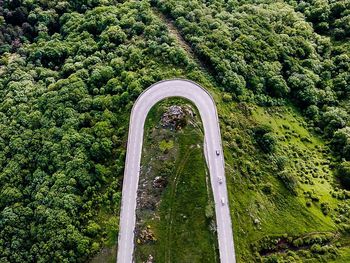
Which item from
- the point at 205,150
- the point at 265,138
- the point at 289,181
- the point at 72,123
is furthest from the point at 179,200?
the point at 72,123

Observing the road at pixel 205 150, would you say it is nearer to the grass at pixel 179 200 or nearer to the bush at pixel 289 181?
the grass at pixel 179 200

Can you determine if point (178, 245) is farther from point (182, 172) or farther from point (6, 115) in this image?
point (6, 115)

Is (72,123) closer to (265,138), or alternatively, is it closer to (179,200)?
(179,200)

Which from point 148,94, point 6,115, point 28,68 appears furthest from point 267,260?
point 28,68

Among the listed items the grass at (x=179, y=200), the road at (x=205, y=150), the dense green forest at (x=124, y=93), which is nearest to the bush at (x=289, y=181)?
the dense green forest at (x=124, y=93)

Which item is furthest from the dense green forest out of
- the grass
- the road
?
the grass
